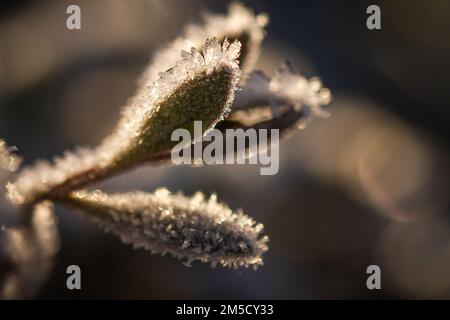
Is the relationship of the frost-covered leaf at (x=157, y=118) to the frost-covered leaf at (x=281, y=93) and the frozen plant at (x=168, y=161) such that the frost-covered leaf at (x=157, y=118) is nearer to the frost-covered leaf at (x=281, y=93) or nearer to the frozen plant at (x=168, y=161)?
the frozen plant at (x=168, y=161)

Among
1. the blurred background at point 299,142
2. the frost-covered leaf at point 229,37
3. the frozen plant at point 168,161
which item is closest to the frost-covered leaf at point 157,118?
the frozen plant at point 168,161

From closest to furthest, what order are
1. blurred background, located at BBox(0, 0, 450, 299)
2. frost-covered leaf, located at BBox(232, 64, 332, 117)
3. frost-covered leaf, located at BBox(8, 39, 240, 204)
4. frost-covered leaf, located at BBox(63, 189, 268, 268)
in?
frost-covered leaf, located at BBox(8, 39, 240, 204) < frost-covered leaf, located at BBox(63, 189, 268, 268) < frost-covered leaf, located at BBox(232, 64, 332, 117) < blurred background, located at BBox(0, 0, 450, 299)

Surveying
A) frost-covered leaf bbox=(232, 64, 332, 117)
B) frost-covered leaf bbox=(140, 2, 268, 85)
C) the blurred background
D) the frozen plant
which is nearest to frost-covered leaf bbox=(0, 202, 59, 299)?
the frozen plant

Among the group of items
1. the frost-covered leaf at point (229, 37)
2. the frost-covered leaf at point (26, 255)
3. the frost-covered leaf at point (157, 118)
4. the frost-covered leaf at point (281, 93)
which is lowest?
the frost-covered leaf at point (26, 255)

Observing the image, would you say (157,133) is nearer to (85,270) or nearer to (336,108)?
(85,270)

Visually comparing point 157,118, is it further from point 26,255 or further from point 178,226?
point 26,255

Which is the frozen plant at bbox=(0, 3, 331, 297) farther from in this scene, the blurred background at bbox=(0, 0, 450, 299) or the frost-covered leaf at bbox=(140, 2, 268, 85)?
the blurred background at bbox=(0, 0, 450, 299)
